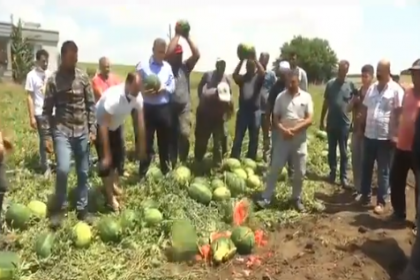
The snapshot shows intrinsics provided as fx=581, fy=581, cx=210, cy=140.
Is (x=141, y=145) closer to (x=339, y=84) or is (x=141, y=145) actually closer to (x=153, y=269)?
(x=153, y=269)

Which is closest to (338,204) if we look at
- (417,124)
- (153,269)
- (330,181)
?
(330,181)

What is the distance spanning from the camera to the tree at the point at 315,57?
7723 cm

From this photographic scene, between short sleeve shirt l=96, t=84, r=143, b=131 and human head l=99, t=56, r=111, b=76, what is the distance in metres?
1.86

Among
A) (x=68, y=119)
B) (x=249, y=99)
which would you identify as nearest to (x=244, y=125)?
(x=249, y=99)

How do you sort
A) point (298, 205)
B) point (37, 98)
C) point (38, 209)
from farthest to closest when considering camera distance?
point (37, 98), point (298, 205), point (38, 209)

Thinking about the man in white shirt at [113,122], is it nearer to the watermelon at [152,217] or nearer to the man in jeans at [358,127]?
the watermelon at [152,217]

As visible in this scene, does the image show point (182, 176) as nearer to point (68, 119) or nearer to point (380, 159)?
point (68, 119)

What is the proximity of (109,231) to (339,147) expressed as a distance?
209 inches

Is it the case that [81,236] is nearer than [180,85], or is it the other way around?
[81,236]

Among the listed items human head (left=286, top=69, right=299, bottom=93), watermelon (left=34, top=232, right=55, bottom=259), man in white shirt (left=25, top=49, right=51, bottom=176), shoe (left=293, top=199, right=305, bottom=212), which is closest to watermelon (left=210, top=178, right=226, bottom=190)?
shoe (left=293, top=199, right=305, bottom=212)

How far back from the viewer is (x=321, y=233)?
25.0ft

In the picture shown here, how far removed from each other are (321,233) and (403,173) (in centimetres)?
137

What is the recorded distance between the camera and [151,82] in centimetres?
884

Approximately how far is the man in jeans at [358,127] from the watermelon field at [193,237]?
3.40 feet
